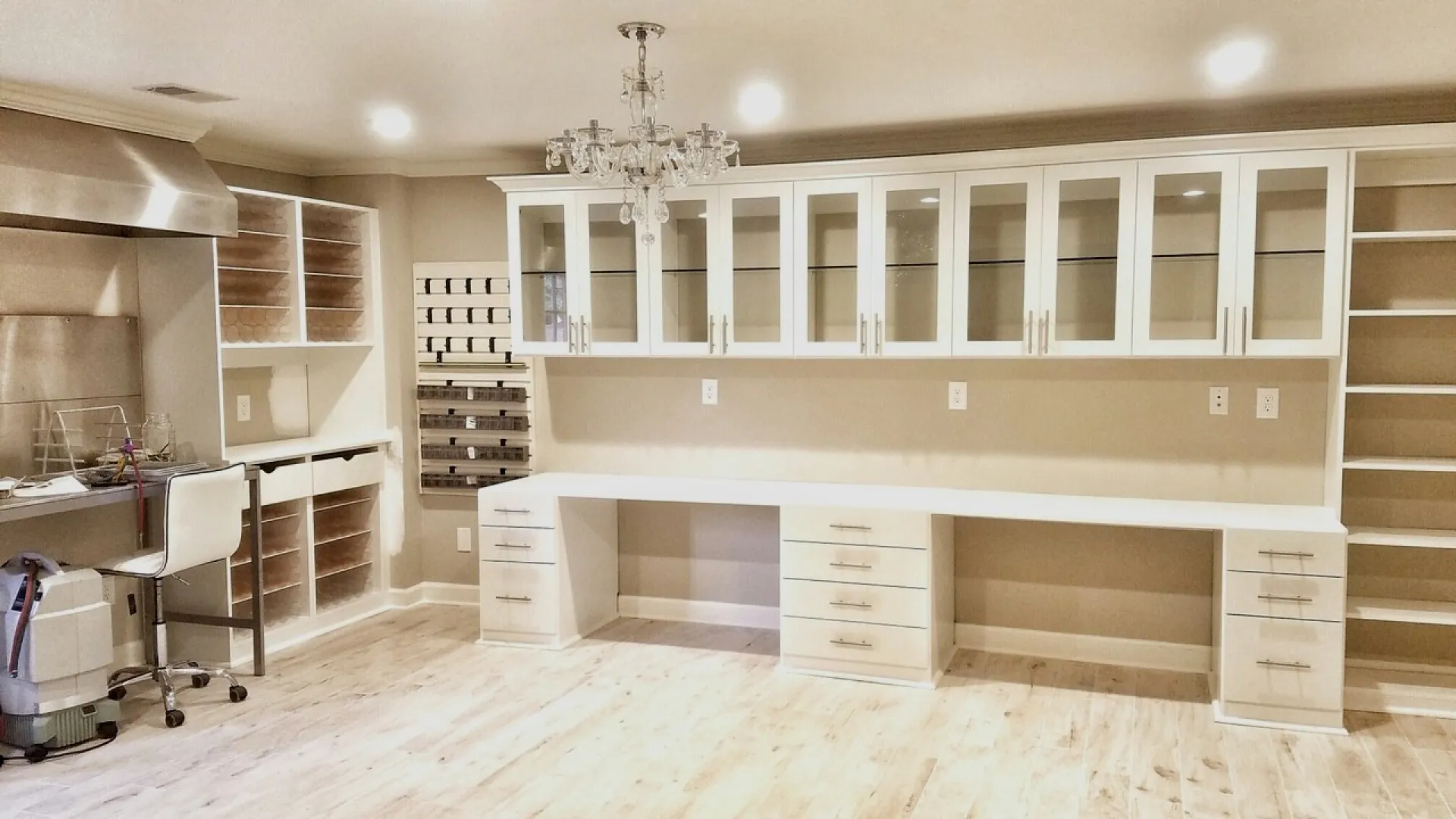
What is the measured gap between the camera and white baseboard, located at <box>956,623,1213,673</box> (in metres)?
4.34

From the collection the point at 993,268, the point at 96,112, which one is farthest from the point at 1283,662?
the point at 96,112

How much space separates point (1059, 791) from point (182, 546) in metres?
3.16

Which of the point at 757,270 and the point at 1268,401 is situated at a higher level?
the point at 757,270

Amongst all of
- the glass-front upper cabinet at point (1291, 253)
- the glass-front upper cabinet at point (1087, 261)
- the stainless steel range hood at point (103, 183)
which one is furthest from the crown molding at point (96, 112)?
the glass-front upper cabinet at point (1291, 253)

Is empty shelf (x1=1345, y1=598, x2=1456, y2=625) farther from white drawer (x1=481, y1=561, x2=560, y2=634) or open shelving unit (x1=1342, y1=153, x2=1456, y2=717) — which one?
white drawer (x1=481, y1=561, x2=560, y2=634)

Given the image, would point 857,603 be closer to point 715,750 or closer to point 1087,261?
point 715,750

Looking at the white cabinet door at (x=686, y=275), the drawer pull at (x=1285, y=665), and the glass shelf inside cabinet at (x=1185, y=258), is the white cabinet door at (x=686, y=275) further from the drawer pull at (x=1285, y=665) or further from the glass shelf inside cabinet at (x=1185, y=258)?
the drawer pull at (x=1285, y=665)

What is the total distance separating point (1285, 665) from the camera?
3686 millimetres

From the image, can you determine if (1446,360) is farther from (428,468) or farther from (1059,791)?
(428,468)

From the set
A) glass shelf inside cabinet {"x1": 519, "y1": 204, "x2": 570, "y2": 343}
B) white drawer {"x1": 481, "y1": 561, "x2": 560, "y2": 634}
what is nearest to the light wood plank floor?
white drawer {"x1": 481, "y1": 561, "x2": 560, "y2": 634}

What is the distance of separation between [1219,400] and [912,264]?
1361 mm

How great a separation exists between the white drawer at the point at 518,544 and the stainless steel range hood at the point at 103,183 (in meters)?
1.68

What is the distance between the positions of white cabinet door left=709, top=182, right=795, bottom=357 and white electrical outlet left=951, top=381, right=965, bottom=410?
2.45 feet

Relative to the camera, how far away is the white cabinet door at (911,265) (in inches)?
166
